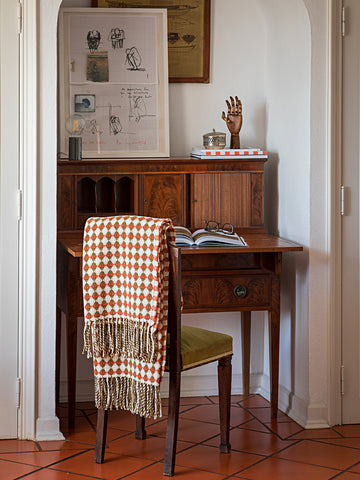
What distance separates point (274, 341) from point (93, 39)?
67.9 inches

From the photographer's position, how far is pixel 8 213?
322cm

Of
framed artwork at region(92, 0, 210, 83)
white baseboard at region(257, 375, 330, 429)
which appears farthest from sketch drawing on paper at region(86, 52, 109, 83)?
white baseboard at region(257, 375, 330, 429)

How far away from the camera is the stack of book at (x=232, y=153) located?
3.67m

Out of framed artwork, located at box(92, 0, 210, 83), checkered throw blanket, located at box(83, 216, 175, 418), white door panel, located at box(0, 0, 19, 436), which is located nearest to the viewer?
checkered throw blanket, located at box(83, 216, 175, 418)

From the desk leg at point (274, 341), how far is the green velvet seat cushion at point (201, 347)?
1.40 feet

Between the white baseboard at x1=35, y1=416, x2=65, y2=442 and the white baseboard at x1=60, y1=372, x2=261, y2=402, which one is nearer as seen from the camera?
the white baseboard at x1=35, y1=416, x2=65, y2=442

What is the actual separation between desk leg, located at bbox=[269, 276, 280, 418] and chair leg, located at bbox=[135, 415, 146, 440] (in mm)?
655

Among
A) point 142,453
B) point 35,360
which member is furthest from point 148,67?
point 142,453


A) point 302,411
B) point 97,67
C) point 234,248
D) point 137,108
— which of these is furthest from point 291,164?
point 302,411

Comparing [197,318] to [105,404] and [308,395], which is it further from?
[105,404]

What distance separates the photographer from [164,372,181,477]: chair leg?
283 cm

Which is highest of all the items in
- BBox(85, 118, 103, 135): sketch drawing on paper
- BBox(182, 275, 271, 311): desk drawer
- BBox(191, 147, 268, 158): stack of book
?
BBox(85, 118, 103, 135): sketch drawing on paper

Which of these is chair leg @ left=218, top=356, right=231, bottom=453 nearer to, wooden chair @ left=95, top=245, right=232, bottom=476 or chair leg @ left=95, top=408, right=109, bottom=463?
wooden chair @ left=95, top=245, right=232, bottom=476

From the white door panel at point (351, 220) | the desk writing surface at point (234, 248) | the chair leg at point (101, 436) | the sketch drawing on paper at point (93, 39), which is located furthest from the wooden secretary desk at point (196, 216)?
the sketch drawing on paper at point (93, 39)
